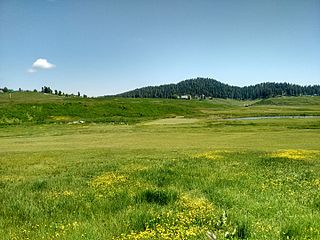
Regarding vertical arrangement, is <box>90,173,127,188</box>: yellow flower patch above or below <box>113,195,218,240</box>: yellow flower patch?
below

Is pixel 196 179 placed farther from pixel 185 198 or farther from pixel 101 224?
pixel 101 224

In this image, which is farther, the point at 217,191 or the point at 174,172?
the point at 174,172

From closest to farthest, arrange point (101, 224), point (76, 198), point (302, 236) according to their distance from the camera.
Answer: point (302, 236), point (101, 224), point (76, 198)

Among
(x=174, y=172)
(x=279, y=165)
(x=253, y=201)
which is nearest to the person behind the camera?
(x=253, y=201)

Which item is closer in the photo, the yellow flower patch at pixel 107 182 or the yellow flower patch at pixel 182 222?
the yellow flower patch at pixel 182 222

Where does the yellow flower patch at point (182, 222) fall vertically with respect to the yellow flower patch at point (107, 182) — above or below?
above

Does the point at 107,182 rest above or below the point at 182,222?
below

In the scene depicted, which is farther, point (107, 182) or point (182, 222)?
point (107, 182)

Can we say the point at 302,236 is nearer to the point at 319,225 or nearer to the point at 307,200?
the point at 319,225

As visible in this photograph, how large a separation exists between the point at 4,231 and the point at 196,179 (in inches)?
309

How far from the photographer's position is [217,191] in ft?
40.0

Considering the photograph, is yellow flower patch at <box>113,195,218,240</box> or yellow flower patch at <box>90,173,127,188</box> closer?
yellow flower patch at <box>113,195,218,240</box>

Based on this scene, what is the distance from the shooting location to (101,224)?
29.3 feet

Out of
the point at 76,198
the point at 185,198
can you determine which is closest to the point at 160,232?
the point at 185,198
